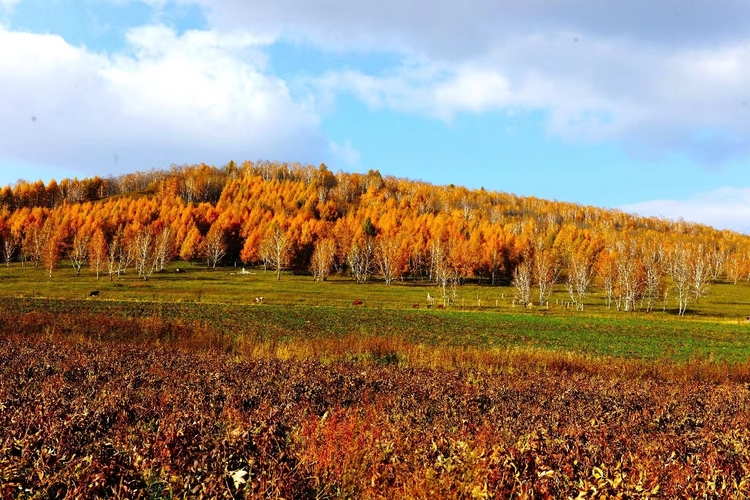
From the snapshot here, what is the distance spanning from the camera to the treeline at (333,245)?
107 meters

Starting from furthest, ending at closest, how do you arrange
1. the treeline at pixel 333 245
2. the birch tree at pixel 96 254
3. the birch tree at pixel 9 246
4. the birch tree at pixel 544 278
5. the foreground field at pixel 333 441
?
the birch tree at pixel 9 246, the treeline at pixel 333 245, the birch tree at pixel 96 254, the birch tree at pixel 544 278, the foreground field at pixel 333 441

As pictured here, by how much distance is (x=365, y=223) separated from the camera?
484 feet

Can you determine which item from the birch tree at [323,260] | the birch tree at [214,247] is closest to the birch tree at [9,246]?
the birch tree at [214,247]

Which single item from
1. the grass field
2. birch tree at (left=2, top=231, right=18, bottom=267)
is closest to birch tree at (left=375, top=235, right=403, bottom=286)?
birch tree at (left=2, top=231, right=18, bottom=267)

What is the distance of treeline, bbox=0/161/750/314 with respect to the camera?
106875 millimetres

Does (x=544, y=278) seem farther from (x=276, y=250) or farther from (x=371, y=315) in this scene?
(x=276, y=250)

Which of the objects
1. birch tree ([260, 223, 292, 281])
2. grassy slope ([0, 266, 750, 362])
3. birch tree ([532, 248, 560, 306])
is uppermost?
birch tree ([260, 223, 292, 281])

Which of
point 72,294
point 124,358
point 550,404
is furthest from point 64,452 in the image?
point 72,294

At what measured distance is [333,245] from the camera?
127 metres

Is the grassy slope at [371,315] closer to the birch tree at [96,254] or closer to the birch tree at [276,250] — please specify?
the birch tree at [96,254]

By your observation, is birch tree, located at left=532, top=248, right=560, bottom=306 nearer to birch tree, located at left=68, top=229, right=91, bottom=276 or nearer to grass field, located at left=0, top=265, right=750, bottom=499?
grass field, located at left=0, top=265, right=750, bottom=499

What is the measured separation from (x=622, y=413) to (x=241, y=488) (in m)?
7.08

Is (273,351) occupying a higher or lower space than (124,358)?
lower

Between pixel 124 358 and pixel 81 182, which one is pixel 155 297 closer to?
pixel 124 358
